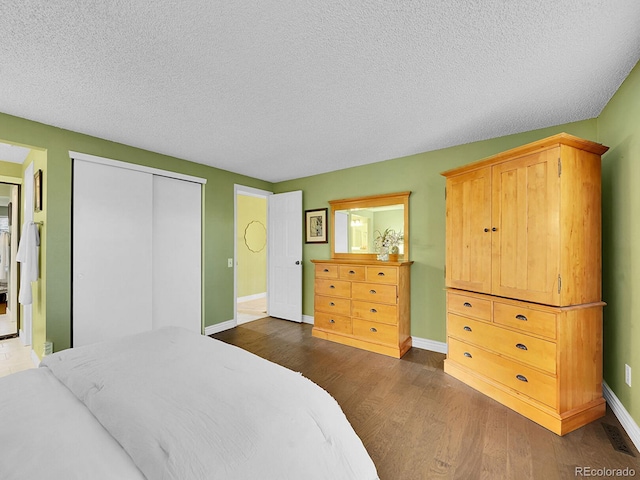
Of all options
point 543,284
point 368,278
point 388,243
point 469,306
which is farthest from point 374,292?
point 543,284

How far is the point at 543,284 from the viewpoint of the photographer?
2145 mm

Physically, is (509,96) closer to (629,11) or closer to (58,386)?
(629,11)

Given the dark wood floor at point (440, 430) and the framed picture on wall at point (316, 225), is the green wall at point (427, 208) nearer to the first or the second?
the dark wood floor at point (440, 430)

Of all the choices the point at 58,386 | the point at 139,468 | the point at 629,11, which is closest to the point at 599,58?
the point at 629,11

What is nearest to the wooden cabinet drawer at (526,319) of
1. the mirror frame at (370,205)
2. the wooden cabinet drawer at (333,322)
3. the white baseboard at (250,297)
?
the mirror frame at (370,205)

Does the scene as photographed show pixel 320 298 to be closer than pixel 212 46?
No

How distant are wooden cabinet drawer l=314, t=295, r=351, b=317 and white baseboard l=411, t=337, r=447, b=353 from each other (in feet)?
3.00

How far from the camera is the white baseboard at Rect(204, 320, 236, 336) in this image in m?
4.11

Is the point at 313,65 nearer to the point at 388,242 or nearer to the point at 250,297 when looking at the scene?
the point at 388,242

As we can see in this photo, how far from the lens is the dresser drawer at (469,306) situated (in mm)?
2547

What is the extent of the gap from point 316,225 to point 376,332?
1957 mm

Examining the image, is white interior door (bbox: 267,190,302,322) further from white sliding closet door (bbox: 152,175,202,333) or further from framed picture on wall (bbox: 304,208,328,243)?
white sliding closet door (bbox: 152,175,202,333)

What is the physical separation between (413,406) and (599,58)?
8.93 ft

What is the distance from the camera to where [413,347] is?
144 inches
